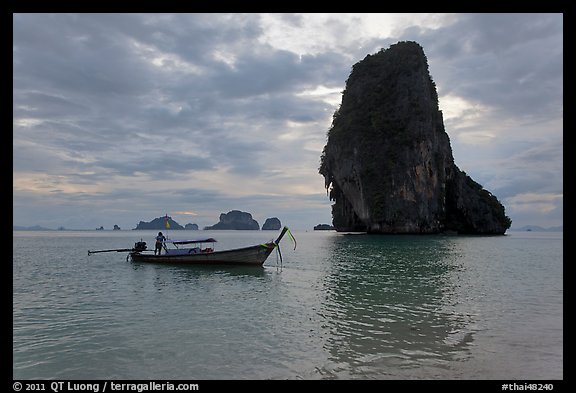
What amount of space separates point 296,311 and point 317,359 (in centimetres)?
460

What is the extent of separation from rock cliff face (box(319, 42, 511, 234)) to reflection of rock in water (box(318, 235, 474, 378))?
47.6 meters

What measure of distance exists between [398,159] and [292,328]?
200 ft

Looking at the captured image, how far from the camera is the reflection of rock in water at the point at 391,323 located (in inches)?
302

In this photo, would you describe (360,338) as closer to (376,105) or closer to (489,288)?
(489,288)

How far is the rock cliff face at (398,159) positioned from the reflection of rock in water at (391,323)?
156 ft

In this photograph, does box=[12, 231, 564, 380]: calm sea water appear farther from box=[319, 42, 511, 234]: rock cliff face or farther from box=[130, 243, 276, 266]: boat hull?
box=[319, 42, 511, 234]: rock cliff face

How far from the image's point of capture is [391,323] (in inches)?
416

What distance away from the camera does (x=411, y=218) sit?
65250 millimetres

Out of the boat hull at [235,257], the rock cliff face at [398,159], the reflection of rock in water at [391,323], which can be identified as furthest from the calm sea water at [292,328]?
the rock cliff face at [398,159]

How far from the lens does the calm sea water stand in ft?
24.6

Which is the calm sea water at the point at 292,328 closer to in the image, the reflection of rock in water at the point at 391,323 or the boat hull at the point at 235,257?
the reflection of rock in water at the point at 391,323

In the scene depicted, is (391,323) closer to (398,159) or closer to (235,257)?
(235,257)

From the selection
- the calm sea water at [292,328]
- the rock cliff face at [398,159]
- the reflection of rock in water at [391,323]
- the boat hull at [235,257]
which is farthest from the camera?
the rock cliff face at [398,159]
